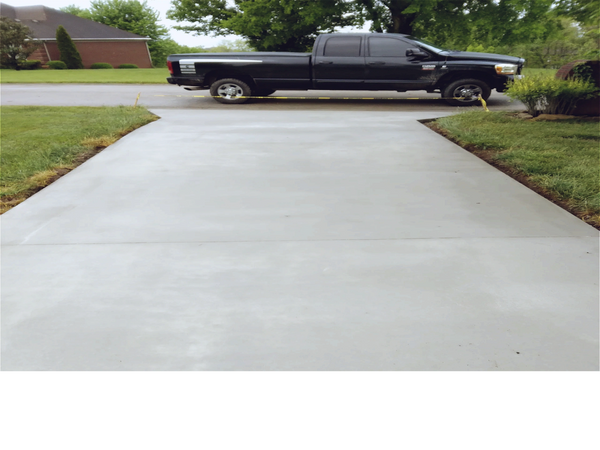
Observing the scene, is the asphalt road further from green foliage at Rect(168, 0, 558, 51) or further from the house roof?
the house roof

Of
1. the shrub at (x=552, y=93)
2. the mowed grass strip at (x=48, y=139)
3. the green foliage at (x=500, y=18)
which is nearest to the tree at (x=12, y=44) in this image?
the mowed grass strip at (x=48, y=139)

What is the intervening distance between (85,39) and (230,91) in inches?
1504

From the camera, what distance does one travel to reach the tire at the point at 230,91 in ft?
40.2

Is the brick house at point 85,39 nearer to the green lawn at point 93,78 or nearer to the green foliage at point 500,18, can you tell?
the green lawn at point 93,78

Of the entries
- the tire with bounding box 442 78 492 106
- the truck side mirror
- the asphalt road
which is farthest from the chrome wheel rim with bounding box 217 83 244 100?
the tire with bounding box 442 78 492 106

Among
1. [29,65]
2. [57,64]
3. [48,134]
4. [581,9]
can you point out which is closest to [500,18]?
[581,9]

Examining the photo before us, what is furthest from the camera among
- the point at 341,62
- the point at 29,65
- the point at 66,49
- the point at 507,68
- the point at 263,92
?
the point at 66,49

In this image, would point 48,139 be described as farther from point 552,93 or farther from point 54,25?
point 54,25

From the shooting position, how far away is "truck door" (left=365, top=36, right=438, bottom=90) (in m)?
11.8

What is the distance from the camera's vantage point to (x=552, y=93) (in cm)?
909
